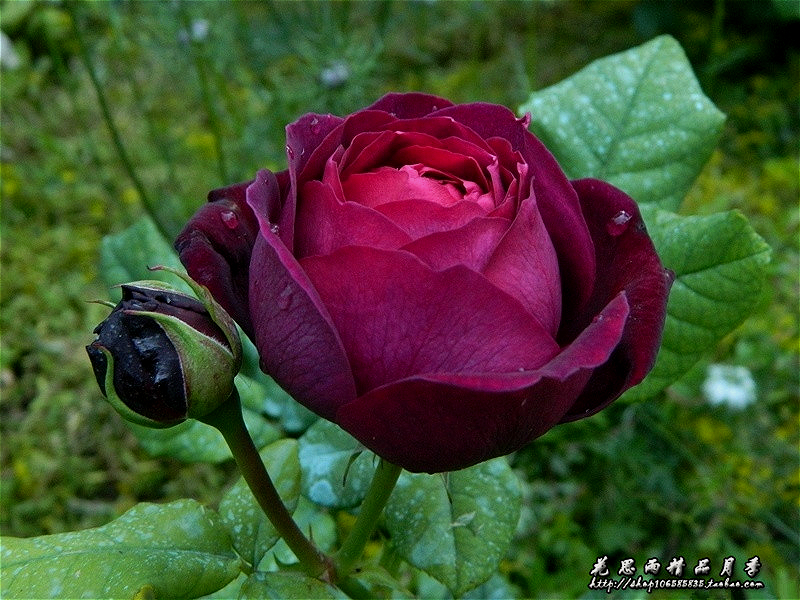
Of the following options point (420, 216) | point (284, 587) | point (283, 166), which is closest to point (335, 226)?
point (420, 216)

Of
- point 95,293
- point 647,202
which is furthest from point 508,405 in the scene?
point 95,293

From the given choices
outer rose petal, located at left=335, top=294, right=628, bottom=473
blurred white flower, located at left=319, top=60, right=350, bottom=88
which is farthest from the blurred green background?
outer rose petal, located at left=335, top=294, right=628, bottom=473

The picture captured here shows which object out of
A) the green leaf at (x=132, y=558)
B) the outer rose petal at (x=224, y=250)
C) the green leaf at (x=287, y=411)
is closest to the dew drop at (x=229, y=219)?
the outer rose petal at (x=224, y=250)

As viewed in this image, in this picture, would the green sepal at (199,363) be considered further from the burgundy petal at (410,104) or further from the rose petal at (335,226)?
the burgundy petal at (410,104)

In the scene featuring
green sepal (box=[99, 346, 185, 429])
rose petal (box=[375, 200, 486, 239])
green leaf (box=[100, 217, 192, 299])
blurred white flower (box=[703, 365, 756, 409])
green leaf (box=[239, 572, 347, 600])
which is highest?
rose petal (box=[375, 200, 486, 239])

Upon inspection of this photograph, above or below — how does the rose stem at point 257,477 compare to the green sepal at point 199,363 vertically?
below

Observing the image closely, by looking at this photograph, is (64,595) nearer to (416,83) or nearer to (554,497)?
(554,497)

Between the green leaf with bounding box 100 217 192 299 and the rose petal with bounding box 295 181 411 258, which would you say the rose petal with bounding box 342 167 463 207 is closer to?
the rose petal with bounding box 295 181 411 258
